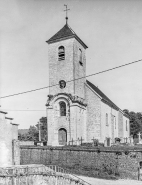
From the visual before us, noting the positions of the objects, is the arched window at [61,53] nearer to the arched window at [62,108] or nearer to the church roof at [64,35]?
the church roof at [64,35]

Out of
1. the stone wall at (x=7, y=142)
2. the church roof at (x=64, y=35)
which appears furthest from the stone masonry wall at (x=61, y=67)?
the stone wall at (x=7, y=142)

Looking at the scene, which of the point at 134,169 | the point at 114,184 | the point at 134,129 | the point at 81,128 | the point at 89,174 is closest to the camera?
the point at 114,184

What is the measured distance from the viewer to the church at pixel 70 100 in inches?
1172

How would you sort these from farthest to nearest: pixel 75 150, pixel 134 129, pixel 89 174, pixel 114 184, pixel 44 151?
pixel 134 129
pixel 44 151
pixel 75 150
pixel 89 174
pixel 114 184

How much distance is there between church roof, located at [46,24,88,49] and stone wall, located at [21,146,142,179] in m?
15.5

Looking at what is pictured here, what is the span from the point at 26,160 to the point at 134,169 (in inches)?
474

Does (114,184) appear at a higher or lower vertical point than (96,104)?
lower

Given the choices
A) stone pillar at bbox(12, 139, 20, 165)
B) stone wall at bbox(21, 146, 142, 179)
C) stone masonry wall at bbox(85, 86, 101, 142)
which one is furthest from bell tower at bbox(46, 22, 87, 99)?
stone pillar at bbox(12, 139, 20, 165)

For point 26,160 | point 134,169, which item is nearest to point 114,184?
point 134,169

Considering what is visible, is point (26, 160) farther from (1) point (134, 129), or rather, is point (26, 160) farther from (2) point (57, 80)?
(1) point (134, 129)

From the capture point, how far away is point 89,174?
2112 cm

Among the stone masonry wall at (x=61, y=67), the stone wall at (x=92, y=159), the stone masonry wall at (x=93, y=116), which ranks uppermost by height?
the stone masonry wall at (x=61, y=67)

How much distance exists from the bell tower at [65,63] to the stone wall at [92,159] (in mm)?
9085

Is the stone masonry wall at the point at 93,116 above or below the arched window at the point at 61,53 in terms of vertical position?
below
